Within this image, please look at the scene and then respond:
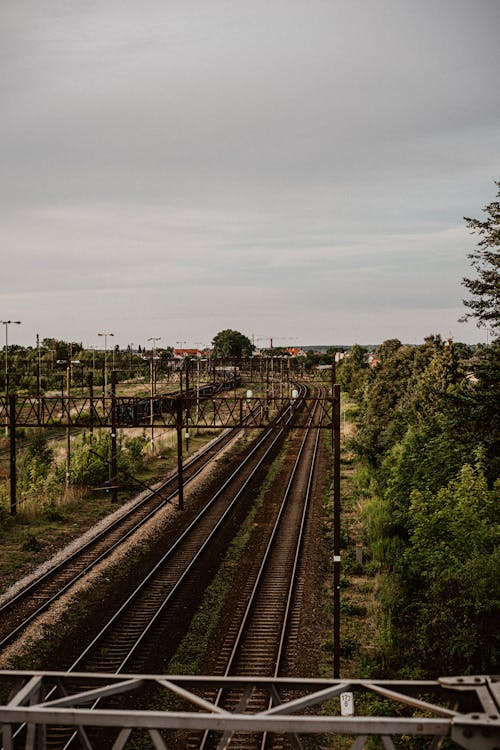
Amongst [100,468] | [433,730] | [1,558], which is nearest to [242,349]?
[100,468]

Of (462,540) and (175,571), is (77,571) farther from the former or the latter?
(462,540)

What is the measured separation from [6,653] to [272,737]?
22.5 feet

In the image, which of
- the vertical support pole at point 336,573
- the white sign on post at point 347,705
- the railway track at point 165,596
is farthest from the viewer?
the railway track at point 165,596

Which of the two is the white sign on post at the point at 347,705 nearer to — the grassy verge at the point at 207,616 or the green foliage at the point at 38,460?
the grassy verge at the point at 207,616

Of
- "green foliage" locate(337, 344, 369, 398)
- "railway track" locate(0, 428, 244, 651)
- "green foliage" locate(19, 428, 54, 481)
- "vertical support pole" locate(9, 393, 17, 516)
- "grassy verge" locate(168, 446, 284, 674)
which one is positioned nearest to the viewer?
"grassy verge" locate(168, 446, 284, 674)

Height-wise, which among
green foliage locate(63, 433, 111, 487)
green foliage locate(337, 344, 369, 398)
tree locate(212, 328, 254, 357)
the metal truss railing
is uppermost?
tree locate(212, 328, 254, 357)

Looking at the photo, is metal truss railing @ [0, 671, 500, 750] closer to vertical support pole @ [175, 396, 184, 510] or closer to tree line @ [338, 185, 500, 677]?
tree line @ [338, 185, 500, 677]

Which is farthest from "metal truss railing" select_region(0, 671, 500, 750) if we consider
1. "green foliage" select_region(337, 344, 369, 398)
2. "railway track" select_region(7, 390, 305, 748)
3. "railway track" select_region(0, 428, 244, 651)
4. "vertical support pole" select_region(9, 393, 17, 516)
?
"green foliage" select_region(337, 344, 369, 398)

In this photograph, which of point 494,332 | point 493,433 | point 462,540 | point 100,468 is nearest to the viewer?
point 462,540

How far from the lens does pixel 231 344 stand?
16862cm

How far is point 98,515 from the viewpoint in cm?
2986

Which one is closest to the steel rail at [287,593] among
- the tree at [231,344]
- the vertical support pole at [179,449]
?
the vertical support pole at [179,449]

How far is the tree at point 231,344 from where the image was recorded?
164 metres

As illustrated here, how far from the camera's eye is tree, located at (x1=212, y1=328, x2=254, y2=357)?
539 feet
